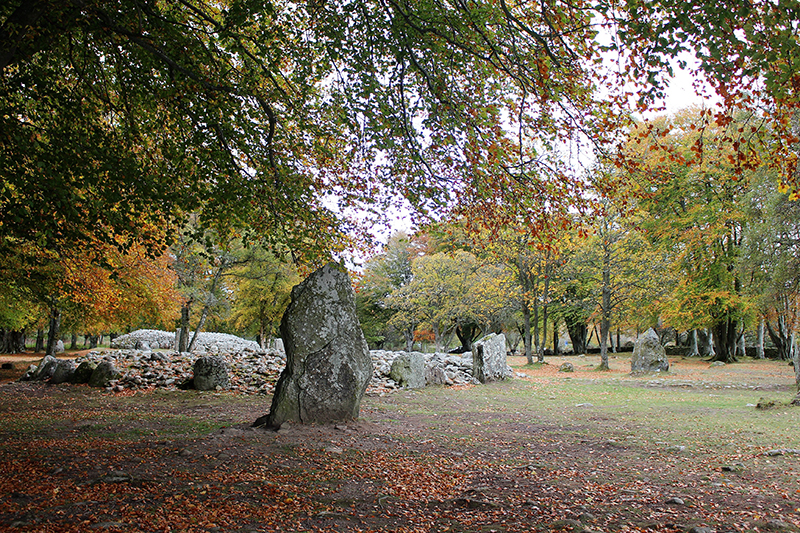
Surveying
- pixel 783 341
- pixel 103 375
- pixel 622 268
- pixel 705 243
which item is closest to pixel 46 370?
pixel 103 375

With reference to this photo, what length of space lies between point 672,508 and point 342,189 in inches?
254

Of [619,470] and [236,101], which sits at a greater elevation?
[236,101]

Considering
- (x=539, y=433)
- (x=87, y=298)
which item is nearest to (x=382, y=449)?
(x=539, y=433)

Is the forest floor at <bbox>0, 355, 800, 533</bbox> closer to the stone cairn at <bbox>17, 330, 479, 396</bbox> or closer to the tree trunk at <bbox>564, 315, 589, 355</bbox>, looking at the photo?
the stone cairn at <bbox>17, 330, 479, 396</bbox>

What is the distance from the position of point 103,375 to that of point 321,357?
350 inches

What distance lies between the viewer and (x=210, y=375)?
510 inches

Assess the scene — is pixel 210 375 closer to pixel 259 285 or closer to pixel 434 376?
pixel 434 376

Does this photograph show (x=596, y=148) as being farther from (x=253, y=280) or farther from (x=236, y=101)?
(x=253, y=280)

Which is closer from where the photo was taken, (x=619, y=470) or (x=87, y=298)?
(x=619, y=470)

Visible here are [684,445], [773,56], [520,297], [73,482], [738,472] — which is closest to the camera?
[773,56]

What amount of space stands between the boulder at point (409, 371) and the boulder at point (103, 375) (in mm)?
8135

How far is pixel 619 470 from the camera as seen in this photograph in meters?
5.56

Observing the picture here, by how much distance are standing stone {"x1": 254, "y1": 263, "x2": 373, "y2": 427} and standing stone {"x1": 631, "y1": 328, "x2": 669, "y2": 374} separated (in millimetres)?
15782

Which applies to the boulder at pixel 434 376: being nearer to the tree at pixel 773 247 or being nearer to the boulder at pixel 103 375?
the boulder at pixel 103 375
